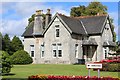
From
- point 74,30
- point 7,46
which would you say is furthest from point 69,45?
point 7,46

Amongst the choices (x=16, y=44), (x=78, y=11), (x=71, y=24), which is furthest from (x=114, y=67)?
(x=16, y=44)

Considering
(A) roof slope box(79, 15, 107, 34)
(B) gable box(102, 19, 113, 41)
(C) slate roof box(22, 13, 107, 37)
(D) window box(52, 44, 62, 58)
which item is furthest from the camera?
(B) gable box(102, 19, 113, 41)

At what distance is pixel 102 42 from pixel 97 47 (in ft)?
3.69

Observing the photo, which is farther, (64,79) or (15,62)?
(15,62)

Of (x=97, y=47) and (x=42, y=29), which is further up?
(x=42, y=29)

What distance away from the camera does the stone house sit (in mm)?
39500

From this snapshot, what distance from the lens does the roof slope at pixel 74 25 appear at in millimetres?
39572

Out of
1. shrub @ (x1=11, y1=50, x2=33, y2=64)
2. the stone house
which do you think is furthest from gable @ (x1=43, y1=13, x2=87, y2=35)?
shrub @ (x1=11, y1=50, x2=33, y2=64)

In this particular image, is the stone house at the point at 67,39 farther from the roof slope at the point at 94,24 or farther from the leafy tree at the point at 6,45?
the leafy tree at the point at 6,45

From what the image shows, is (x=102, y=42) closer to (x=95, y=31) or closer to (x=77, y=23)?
(x=95, y=31)

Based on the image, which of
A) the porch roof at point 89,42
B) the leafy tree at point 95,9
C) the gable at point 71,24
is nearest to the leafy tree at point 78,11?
the leafy tree at point 95,9

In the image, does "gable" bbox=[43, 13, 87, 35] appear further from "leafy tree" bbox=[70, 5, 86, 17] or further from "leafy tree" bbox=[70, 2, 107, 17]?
"leafy tree" bbox=[70, 5, 86, 17]

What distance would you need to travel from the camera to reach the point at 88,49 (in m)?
42.4

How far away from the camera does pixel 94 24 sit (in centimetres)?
4275
